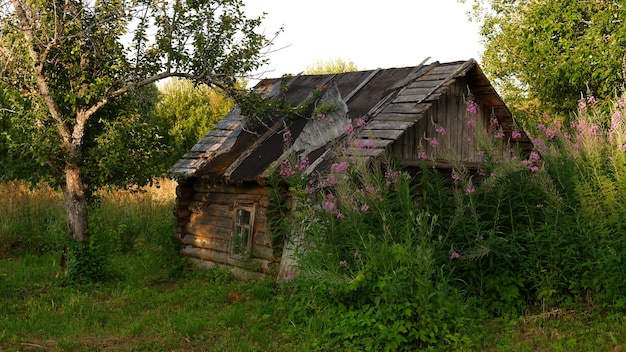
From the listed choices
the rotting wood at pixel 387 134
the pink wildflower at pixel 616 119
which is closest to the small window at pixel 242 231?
the rotting wood at pixel 387 134

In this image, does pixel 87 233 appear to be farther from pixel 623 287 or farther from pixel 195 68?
pixel 623 287

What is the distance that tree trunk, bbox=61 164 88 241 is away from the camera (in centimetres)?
1169

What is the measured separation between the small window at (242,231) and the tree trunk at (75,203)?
8.86 ft

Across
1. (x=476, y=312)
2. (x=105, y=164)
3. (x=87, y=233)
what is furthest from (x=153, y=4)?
(x=476, y=312)

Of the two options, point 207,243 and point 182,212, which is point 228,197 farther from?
point 182,212

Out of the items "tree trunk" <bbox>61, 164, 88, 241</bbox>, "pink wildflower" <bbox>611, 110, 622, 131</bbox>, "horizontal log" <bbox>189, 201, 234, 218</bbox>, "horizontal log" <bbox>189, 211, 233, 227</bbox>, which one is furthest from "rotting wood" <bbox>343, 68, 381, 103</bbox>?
"pink wildflower" <bbox>611, 110, 622, 131</bbox>

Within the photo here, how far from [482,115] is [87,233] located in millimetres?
7840

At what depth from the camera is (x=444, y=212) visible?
27.2 ft

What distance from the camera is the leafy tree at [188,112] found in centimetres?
3152

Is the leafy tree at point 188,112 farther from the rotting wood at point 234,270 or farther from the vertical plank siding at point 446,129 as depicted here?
the vertical plank siding at point 446,129

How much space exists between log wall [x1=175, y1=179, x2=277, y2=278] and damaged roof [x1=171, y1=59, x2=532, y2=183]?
501 millimetres

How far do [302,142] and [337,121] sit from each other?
0.81m

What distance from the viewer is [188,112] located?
32.6m

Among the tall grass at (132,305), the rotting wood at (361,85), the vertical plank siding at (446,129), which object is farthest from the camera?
the rotting wood at (361,85)
